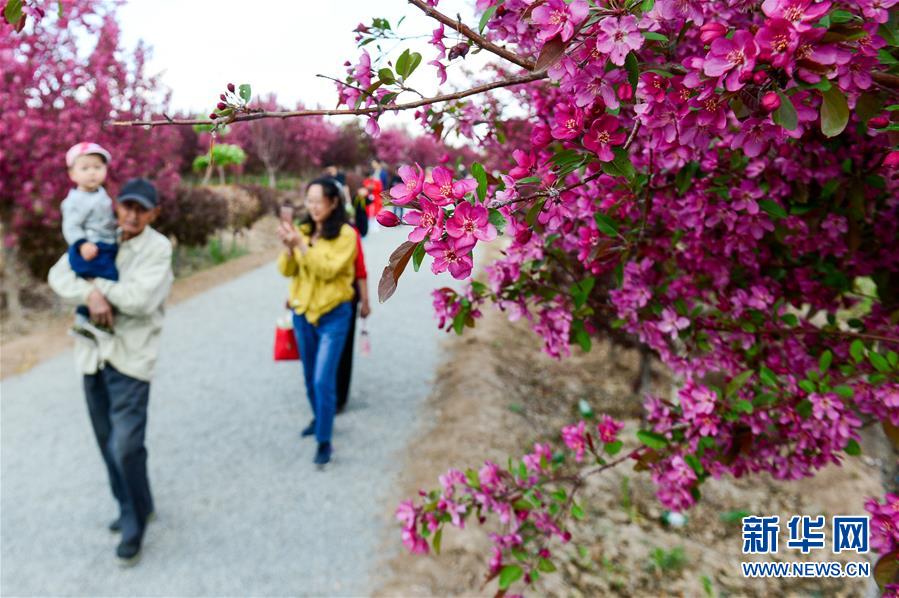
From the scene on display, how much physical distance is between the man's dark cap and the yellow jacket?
1.00 metres

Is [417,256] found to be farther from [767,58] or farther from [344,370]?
[344,370]

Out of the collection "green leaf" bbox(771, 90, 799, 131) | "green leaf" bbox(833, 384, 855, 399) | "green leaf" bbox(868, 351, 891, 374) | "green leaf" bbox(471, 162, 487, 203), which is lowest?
"green leaf" bbox(833, 384, 855, 399)

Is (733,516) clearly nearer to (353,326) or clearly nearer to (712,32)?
(353,326)

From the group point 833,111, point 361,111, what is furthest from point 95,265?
point 833,111

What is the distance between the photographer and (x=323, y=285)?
12.0 ft

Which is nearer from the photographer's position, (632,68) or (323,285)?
(632,68)

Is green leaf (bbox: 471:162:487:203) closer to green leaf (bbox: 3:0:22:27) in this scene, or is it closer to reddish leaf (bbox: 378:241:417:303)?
reddish leaf (bbox: 378:241:417:303)

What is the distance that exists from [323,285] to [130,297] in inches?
48.0

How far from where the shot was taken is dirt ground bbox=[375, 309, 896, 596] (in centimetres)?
285

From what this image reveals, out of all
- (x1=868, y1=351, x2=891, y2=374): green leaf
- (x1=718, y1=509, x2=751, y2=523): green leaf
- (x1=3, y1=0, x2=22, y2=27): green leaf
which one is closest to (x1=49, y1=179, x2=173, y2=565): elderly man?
(x1=3, y1=0, x2=22, y2=27): green leaf

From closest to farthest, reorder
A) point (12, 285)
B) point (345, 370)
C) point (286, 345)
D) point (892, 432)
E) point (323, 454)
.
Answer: point (892, 432)
point (323, 454)
point (286, 345)
point (345, 370)
point (12, 285)

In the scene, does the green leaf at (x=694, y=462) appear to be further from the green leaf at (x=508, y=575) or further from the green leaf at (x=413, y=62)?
the green leaf at (x=413, y=62)

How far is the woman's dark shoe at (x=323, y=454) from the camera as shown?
3.76 metres

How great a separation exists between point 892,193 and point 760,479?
10.4 feet
